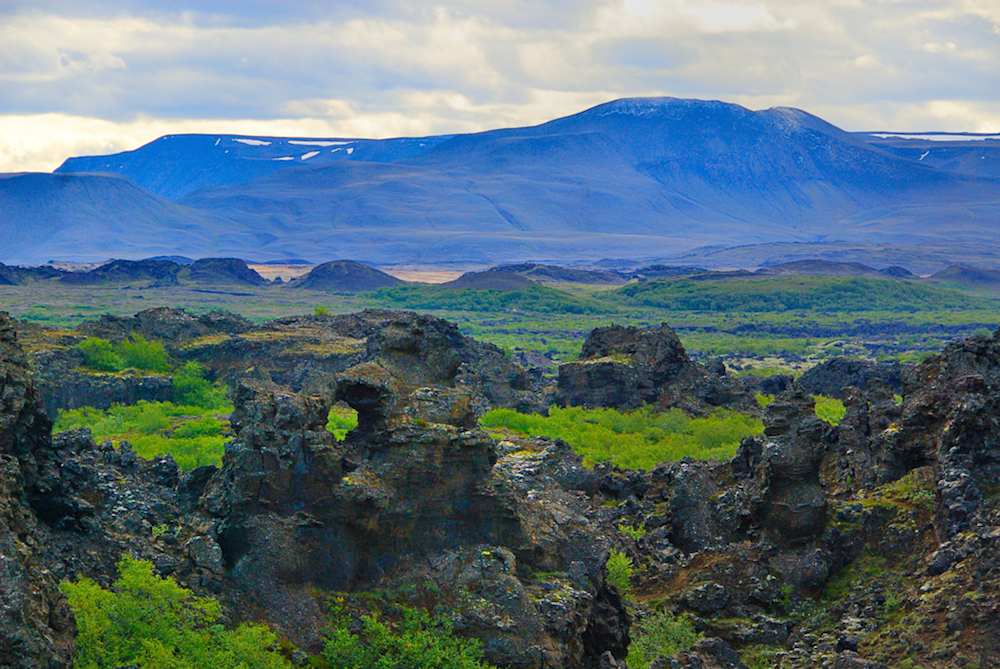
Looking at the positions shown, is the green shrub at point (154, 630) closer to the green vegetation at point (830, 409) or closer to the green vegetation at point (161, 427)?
the green vegetation at point (161, 427)

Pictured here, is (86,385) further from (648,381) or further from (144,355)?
(648,381)

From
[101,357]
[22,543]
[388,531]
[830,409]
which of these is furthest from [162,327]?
[22,543]

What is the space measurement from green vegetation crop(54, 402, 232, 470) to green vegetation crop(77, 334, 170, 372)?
7652 mm

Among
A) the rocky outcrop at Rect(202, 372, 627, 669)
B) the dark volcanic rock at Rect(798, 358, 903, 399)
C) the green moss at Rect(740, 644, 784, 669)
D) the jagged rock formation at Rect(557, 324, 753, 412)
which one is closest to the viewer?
the rocky outcrop at Rect(202, 372, 627, 669)

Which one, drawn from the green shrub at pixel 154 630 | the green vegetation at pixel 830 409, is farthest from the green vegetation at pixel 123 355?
the green shrub at pixel 154 630

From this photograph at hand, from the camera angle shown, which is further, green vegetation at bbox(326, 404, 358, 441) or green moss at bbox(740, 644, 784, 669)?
green vegetation at bbox(326, 404, 358, 441)

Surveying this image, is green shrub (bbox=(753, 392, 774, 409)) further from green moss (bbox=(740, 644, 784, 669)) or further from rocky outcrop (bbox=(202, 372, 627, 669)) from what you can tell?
rocky outcrop (bbox=(202, 372, 627, 669))

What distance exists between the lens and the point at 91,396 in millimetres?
105250

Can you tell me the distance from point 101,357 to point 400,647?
3071 inches

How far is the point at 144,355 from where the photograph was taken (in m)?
116

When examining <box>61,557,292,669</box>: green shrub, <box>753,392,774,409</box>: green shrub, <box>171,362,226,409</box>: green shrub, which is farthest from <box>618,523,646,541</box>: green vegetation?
<box>171,362,226,409</box>: green shrub

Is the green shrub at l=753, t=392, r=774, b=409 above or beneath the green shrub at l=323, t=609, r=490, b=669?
beneath

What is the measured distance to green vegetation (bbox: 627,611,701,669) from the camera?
4472 centimetres

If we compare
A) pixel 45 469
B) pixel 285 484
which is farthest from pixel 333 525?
pixel 45 469
